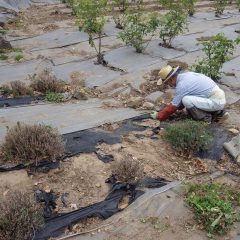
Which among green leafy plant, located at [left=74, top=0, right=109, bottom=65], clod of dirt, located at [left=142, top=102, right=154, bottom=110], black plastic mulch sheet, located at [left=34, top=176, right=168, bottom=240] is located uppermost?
green leafy plant, located at [left=74, top=0, right=109, bottom=65]

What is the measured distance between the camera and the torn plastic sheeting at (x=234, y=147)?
17.2ft

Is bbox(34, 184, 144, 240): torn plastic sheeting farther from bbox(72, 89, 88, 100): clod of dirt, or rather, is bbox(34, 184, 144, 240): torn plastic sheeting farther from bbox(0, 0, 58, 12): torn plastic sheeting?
bbox(0, 0, 58, 12): torn plastic sheeting

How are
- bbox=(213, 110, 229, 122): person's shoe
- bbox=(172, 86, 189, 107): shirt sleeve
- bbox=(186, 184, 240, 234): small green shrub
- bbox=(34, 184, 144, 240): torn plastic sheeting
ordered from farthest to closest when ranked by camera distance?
bbox=(213, 110, 229, 122): person's shoe
bbox=(172, 86, 189, 107): shirt sleeve
bbox=(186, 184, 240, 234): small green shrub
bbox=(34, 184, 144, 240): torn plastic sheeting

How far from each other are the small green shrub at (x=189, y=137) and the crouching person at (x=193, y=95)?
624 millimetres

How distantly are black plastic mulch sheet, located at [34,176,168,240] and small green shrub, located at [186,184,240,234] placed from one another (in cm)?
43

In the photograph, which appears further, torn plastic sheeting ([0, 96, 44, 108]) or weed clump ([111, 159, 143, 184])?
torn plastic sheeting ([0, 96, 44, 108])

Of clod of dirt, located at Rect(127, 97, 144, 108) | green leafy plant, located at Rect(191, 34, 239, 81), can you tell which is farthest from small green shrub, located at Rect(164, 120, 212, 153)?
green leafy plant, located at Rect(191, 34, 239, 81)

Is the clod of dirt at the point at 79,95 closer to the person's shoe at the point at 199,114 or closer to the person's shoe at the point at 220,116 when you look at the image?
the person's shoe at the point at 199,114

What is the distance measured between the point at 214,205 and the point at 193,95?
2229mm

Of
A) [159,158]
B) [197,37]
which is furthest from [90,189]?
[197,37]

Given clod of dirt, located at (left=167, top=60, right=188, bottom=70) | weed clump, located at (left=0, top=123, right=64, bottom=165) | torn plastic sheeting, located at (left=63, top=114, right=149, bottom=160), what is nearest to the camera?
weed clump, located at (left=0, top=123, right=64, bottom=165)

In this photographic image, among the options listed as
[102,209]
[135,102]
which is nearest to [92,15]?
[135,102]

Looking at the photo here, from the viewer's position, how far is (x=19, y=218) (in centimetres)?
351

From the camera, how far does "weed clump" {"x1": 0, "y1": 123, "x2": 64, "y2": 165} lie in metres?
4.57
